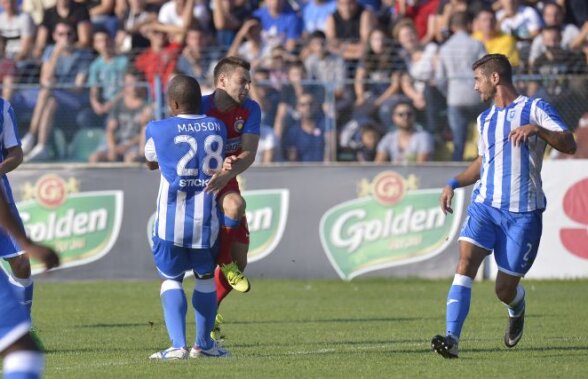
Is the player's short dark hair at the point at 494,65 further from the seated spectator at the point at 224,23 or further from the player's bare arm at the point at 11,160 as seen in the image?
the seated spectator at the point at 224,23

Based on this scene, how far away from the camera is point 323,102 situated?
17.0 metres

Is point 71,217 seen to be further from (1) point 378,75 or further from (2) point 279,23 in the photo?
(2) point 279,23

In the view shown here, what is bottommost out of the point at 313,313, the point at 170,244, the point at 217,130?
the point at 313,313

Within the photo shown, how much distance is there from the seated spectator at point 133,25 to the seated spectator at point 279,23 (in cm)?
192

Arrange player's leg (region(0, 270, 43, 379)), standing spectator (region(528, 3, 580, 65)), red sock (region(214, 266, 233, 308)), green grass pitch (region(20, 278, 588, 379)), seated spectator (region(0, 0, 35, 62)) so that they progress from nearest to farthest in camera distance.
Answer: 1. player's leg (region(0, 270, 43, 379))
2. green grass pitch (region(20, 278, 588, 379))
3. red sock (region(214, 266, 233, 308))
4. standing spectator (region(528, 3, 580, 65))
5. seated spectator (region(0, 0, 35, 62))

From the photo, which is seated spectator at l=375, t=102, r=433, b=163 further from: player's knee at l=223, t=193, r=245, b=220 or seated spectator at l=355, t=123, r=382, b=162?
player's knee at l=223, t=193, r=245, b=220

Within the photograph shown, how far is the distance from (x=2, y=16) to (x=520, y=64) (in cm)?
917

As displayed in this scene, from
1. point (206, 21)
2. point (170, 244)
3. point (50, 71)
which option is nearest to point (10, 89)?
point (50, 71)

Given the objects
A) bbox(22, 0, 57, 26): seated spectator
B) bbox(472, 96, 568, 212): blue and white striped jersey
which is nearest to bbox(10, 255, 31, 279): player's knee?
bbox(472, 96, 568, 212): blue and white striped jersey

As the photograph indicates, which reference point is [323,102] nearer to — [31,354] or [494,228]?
[494,228]

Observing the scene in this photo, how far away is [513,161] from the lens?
9.16m

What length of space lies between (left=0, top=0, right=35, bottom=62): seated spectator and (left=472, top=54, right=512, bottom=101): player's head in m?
12.5

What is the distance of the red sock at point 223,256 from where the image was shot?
937cm

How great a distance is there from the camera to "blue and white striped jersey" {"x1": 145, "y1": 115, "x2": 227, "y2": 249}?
Result: 8.66 meters
